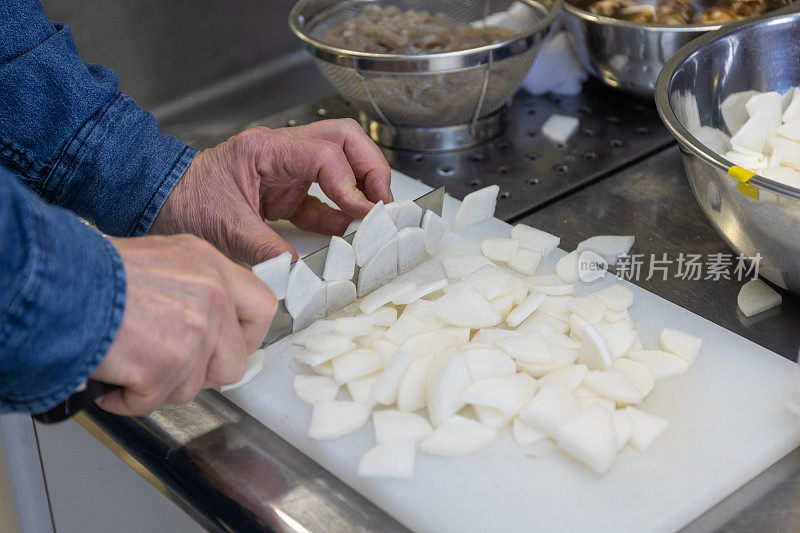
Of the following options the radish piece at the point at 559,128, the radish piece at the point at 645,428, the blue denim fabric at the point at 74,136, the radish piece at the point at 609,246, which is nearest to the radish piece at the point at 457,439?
the radish piece at the point at 645,428

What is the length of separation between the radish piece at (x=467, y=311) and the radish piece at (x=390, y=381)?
0.31 feet

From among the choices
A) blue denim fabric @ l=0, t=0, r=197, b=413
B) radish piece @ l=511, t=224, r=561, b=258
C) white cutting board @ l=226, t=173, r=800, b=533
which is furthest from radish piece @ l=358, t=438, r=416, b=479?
blue denim fabric @ l=0, t=0, r=197, b=413

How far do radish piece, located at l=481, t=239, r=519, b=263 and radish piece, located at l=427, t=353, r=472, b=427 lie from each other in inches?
9.2

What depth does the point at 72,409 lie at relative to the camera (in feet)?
2.11

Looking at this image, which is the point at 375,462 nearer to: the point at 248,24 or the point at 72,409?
the point at 72,409

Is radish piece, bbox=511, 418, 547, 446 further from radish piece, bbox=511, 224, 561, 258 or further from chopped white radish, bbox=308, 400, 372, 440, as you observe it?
radish piece, bbox=511, 224, 561, 258

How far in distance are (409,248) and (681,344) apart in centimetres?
31

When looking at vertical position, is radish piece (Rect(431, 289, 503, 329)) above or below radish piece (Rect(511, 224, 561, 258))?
above

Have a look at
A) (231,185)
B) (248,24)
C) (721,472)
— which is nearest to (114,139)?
(231,185)

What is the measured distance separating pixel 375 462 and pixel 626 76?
0.80 meters

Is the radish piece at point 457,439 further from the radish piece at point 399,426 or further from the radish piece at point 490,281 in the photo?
the radish piece at point 490,281

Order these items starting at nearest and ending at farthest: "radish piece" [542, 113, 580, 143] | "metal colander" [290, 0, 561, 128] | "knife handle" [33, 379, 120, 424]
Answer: "knife handle" [33, 379, 120, 424] → "metal colander" [290, 0, 561, 128] → "radish piece" [542, 113, 580, 143]

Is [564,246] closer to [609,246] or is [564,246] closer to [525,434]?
[609,246]

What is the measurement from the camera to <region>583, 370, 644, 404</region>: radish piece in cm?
73
